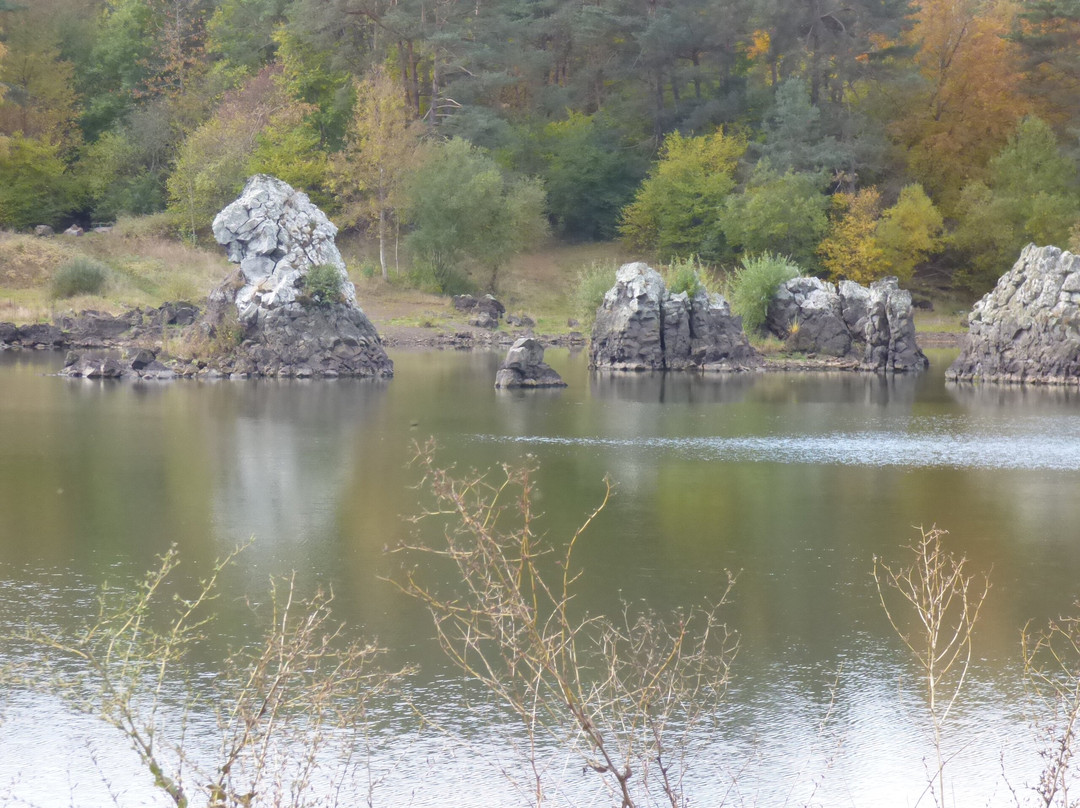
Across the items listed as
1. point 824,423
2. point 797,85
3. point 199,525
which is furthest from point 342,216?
point 199,525

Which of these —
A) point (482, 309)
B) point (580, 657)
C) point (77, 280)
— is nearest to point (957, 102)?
point (482, 309)

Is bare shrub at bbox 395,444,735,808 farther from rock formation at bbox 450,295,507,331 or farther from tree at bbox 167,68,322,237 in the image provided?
tree at bbox 167,68,322,237

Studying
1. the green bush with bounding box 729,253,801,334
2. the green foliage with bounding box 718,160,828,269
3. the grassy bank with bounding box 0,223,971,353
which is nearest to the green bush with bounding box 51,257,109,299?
the grassy bank with bounding box 0,223,971,353

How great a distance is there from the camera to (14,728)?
33.4ft

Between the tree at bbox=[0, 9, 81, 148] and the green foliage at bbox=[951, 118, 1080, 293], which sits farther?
the tree at bbox=[0, 9, 81, 148]

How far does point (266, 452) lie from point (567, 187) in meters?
49.3

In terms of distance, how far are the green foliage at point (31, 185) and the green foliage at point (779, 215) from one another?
1341 inches

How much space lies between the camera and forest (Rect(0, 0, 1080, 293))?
207 ft

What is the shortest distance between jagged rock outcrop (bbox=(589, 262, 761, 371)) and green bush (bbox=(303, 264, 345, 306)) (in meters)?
9.82

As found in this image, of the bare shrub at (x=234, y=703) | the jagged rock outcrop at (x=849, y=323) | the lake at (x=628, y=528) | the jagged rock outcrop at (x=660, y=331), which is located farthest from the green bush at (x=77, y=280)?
the bare shrub at (x=234, y=703)

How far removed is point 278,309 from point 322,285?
1.55 m

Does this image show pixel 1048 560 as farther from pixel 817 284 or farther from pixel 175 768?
pixel 817 284

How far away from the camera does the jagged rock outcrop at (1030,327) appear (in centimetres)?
4203

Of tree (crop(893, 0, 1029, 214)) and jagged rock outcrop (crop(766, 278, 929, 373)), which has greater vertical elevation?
tree (crop(893, 0, 1029, 214))
